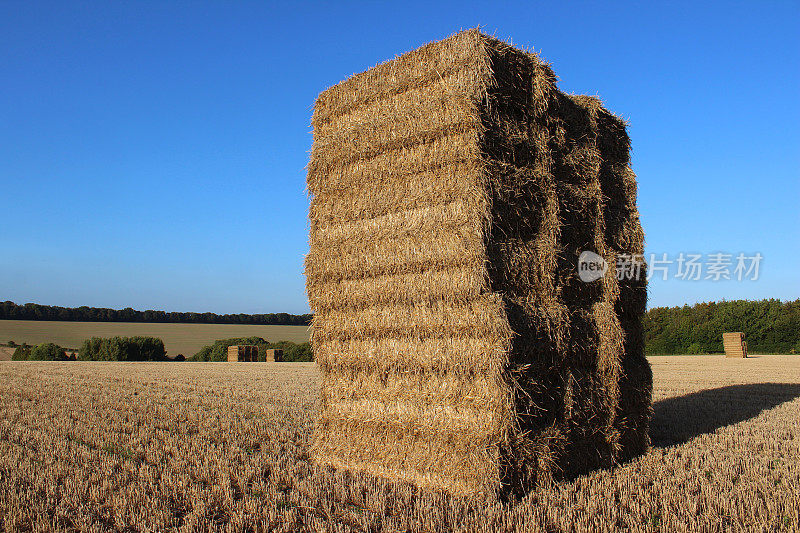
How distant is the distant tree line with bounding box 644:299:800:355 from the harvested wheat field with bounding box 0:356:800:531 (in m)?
33.9

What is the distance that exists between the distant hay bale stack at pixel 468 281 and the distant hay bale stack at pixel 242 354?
29.6 m

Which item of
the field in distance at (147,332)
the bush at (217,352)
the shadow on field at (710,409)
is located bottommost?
the bush at (217,352)

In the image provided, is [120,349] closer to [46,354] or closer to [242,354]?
[46,354]

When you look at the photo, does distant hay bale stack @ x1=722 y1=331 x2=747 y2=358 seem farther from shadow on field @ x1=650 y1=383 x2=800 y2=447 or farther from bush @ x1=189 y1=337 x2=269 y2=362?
bush @ x1=189 y1=337 x2=269 y2=362

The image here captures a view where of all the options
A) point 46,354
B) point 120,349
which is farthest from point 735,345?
point 46,354

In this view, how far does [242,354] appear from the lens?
3400cm

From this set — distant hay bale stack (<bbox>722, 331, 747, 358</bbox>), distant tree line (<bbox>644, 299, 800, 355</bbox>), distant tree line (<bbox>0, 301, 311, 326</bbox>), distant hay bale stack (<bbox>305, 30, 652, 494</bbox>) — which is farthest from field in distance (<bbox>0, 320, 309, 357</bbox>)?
distant hay bale stack (<bbox>305, 30, 652, 494</bbox>)

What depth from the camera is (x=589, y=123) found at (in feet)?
20.7

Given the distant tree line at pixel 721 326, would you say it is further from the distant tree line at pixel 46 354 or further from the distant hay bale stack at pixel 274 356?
the distant tree line at pixel 46 354

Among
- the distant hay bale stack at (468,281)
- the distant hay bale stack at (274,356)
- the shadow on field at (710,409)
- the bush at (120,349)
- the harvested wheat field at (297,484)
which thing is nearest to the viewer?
the harvested wheat field at (297,484)

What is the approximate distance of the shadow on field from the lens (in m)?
7.33

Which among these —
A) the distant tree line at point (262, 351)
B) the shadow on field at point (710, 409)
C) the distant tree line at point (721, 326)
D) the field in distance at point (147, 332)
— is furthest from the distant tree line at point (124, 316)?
the shadow on field at point (710, 409)

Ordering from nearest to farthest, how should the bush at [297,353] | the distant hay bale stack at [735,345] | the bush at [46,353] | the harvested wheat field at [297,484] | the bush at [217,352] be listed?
the harvested wheat field at [297,484] < the distant hay bale stack at [735,345] < the bush at [297,353] < the bush at [46,353] < the bush at [217,352]

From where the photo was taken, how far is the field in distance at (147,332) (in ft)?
152
